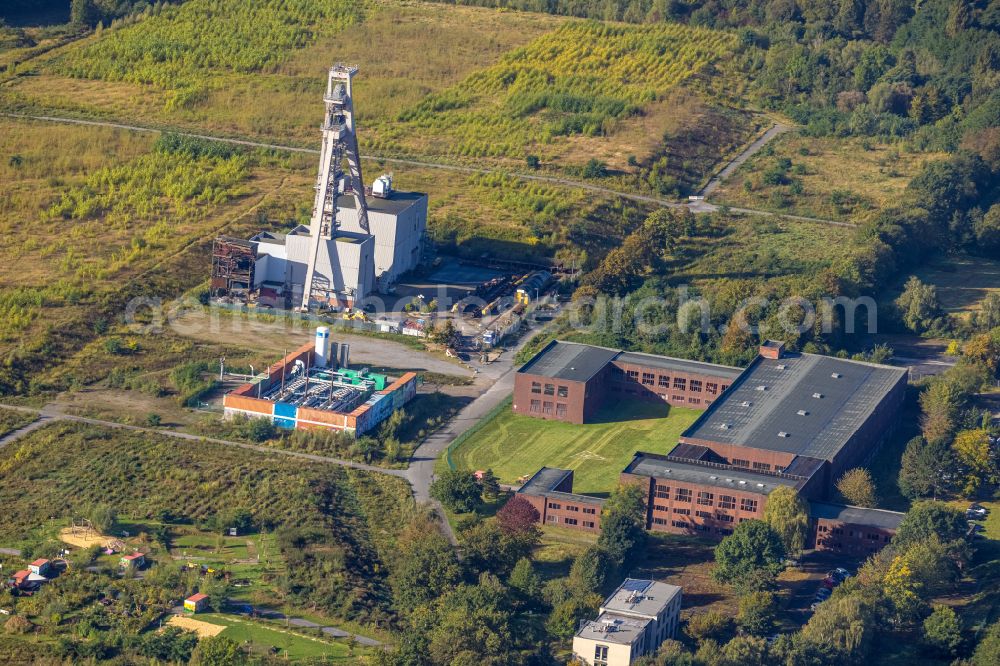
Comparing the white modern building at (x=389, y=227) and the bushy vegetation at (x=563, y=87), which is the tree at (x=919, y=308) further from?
the bushy vegetation at (x=563, y=87)

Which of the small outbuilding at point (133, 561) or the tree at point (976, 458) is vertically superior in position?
the tree at point (976, 458)

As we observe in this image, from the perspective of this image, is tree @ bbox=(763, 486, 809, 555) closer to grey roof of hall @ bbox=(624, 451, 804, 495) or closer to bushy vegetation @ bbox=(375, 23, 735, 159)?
grey roof of hall @ bbox=(624, 451, 804, 495)

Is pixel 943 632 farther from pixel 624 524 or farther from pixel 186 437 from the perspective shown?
pixel 186 437

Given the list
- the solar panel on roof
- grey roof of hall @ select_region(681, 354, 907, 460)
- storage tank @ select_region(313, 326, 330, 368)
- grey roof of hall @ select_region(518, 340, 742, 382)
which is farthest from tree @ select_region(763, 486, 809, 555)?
storage tank @ select_region(313, 326, 330, 368)

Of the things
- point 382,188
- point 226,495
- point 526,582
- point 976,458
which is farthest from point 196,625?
point 382,188

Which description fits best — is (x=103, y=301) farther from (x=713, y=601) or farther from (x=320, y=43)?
(x=320, y=43)

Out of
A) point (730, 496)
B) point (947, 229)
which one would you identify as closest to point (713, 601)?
point (730, 496)

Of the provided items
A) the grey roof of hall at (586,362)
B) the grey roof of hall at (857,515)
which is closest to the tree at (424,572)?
the grey roof of hall at (857,515)
